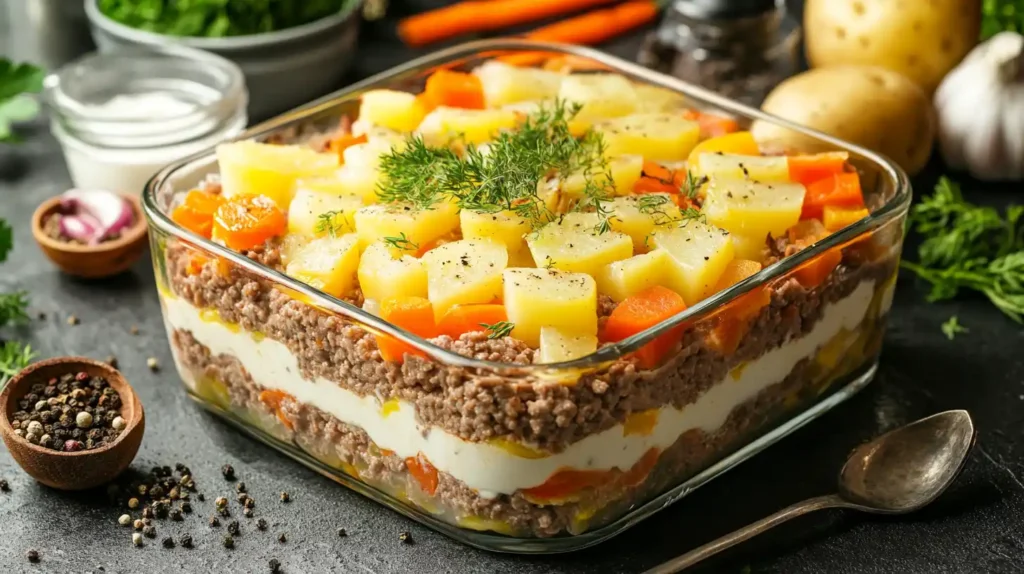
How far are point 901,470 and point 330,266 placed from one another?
130cm

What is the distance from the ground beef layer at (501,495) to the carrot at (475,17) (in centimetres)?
257

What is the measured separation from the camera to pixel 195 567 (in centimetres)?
255

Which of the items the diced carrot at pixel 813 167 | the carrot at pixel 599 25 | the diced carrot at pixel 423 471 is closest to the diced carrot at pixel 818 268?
the diced carrot at pixel 813 167

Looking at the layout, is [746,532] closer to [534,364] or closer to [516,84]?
[534,364]

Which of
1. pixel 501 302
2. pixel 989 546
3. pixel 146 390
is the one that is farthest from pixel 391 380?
pixel 989 546

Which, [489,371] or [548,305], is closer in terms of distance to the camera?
[489,371]

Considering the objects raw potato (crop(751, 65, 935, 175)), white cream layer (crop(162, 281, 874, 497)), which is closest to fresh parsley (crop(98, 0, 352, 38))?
raw potato (crop(751, 65, 935, 175))

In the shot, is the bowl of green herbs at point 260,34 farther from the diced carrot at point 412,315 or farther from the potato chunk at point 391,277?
the diced carrot at point 412,315

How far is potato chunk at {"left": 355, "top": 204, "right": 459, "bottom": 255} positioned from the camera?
273 cm

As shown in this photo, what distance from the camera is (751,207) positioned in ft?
9.17

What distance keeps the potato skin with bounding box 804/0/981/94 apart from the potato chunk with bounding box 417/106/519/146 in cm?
164

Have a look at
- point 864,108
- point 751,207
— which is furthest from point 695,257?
point 864,108

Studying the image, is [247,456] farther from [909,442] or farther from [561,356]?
[909,442]

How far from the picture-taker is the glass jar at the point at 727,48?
174 inches
